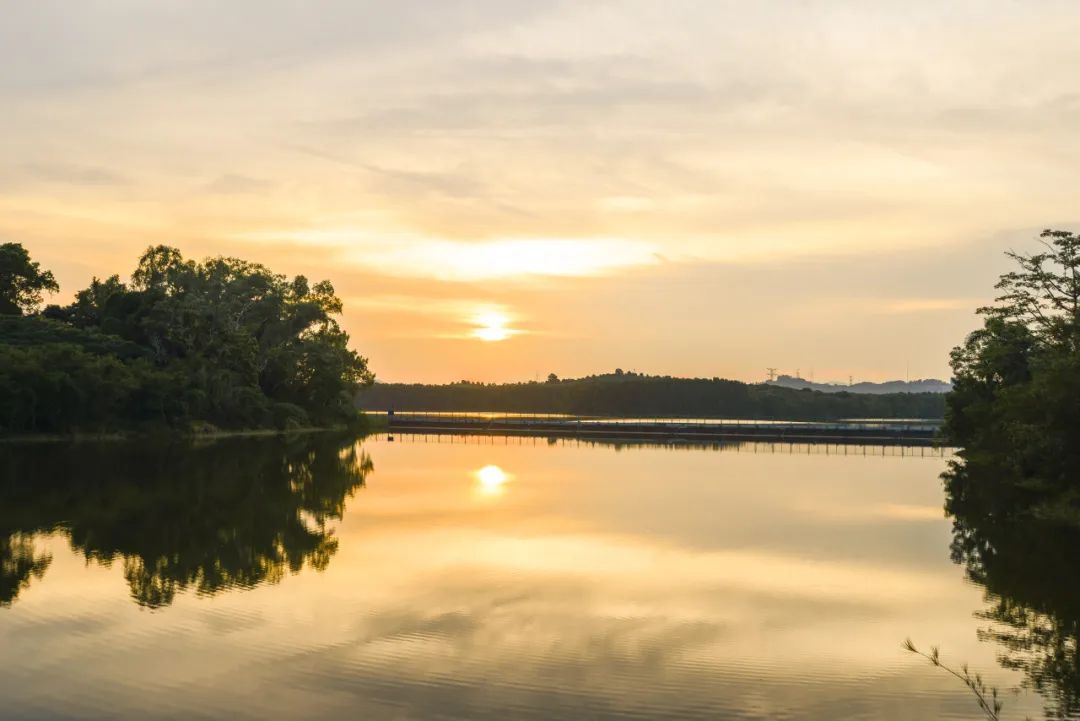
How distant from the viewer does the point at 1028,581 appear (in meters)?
26.7

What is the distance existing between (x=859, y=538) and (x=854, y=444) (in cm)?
7193

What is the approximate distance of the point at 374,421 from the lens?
5005 inches

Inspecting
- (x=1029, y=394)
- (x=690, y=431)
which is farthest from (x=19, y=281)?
(x=1029, y=394)

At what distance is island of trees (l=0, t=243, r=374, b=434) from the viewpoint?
80.0 metres

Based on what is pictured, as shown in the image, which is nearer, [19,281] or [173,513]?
[173,513]

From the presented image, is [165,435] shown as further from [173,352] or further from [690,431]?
[690,431]

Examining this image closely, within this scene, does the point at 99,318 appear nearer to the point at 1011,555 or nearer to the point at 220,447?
A: the point at 220,447

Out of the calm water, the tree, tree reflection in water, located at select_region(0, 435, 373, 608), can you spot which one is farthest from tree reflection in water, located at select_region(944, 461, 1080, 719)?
the tree

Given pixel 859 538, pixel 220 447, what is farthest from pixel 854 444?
pixel 859 538

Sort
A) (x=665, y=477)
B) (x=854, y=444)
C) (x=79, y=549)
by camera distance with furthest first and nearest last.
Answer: (x=854, y=444) → (x=665, y=477) → (x=79, y=549)

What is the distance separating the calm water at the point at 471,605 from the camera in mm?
15570

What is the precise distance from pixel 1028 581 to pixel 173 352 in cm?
9049

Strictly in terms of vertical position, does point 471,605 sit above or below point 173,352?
below

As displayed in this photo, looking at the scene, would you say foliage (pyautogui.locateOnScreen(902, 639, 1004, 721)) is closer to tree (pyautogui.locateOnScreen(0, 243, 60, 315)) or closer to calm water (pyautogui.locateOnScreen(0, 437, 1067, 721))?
calm water (pyautogui.locateOnScreen(0, 437, 1067, 721))
